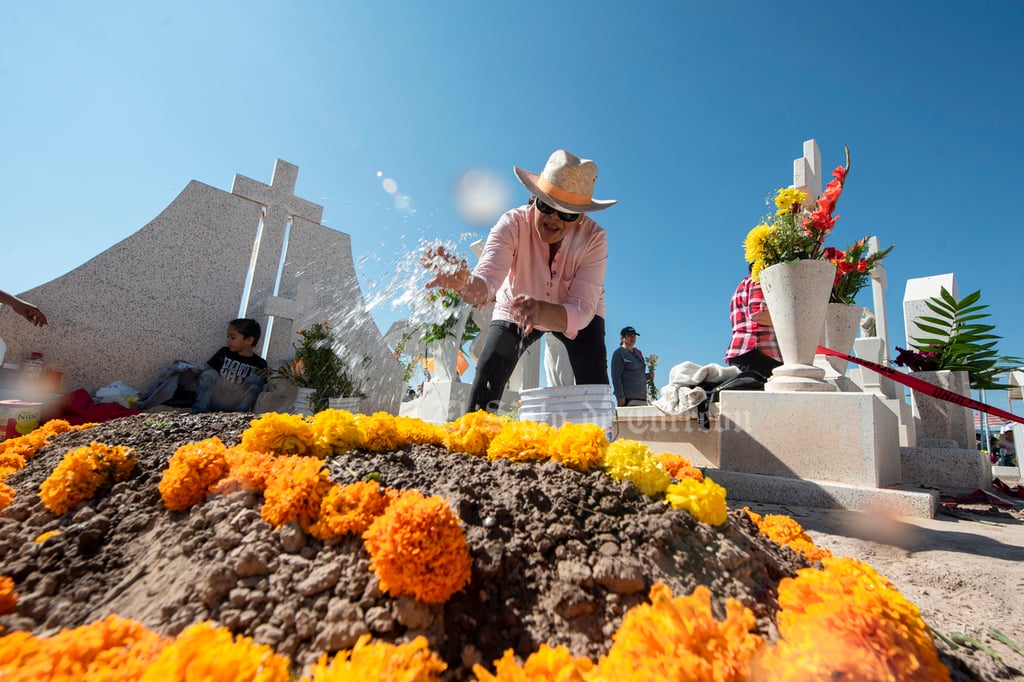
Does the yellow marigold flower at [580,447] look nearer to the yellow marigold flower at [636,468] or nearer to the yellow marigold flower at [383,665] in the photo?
the yellow marigold flower at [636,468]

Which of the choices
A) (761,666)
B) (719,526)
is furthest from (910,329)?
(761,666)

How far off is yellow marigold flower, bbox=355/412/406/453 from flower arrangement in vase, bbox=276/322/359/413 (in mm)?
4793

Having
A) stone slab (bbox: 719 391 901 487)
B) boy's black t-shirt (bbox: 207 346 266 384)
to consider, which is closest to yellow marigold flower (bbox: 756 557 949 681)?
stone slab (bbox: 719 391 901 487)

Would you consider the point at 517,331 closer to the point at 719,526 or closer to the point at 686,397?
the point at 719,526

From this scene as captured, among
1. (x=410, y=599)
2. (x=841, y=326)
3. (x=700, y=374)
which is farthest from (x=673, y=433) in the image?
(x=410, y=599)

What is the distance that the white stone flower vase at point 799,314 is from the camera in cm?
388

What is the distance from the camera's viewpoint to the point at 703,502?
148 cm

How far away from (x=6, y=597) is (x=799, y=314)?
4770mm

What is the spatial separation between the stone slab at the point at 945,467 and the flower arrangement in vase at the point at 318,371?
6.85m

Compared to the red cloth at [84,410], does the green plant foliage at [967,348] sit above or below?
above

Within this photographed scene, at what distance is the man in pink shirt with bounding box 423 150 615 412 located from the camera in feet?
8.85

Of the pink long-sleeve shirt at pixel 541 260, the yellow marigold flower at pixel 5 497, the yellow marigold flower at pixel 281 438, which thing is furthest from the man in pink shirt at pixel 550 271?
the yellow marigold flower at pixel 5 497

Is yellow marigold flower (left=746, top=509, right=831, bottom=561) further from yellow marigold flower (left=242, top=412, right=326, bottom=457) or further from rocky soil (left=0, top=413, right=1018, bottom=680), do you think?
yellow marigold flower (left=242, top=412, right=326, bottom=457)

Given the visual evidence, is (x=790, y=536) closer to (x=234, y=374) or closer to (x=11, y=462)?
(x=11, y=462)
